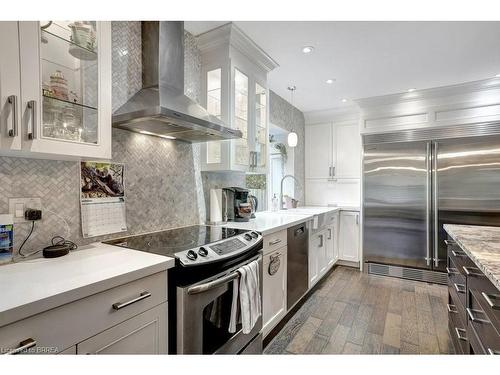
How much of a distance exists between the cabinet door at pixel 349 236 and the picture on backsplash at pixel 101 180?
10.5ft

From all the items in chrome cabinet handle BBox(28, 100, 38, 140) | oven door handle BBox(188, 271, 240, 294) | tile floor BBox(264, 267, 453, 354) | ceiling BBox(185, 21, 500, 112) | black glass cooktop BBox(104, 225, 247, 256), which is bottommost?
tile floor BBox(264, 267, 453, 354)

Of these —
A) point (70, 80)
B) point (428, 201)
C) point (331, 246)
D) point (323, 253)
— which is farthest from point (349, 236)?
point (70, 80)

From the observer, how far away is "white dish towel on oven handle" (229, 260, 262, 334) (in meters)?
1.47

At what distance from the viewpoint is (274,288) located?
2059 millimetres

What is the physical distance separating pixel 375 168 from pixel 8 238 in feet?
12.3

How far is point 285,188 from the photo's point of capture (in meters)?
4.12

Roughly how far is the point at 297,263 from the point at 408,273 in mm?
1973

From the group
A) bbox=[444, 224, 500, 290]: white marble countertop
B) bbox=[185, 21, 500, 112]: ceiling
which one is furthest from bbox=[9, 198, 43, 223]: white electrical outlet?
bbox=[444, 224, 500, 290]: white marble countertop

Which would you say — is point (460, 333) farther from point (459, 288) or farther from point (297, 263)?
point (297, 263)

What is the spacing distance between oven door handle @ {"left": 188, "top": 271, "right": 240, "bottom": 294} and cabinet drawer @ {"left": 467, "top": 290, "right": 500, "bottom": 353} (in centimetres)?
114

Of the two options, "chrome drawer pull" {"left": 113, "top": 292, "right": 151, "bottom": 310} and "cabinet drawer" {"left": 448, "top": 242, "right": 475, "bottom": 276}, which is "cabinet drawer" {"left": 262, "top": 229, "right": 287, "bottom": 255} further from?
"cabinet drawer" {"left": 448, "top": 242, "right": 475, "bottom": 276}

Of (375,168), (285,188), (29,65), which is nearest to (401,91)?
(375,168)
